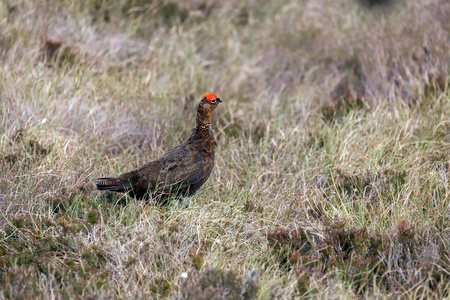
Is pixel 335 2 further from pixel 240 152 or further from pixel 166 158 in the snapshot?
pixel 166 158

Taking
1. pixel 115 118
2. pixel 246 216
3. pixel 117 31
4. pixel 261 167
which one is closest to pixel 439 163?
pixel 261 167

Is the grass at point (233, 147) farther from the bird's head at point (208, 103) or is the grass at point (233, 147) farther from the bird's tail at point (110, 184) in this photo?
the bird's head at point (208, 103)

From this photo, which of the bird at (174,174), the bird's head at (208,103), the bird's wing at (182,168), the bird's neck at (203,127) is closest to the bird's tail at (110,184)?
the bird at (174,174)

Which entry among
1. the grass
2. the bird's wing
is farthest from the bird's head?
the grass

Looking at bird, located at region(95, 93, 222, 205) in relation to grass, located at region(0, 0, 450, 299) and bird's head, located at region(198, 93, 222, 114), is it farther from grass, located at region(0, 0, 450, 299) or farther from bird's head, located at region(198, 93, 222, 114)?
grass, located at region(0, 0, 450, 299)

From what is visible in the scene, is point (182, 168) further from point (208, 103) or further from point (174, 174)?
point (208, 103)

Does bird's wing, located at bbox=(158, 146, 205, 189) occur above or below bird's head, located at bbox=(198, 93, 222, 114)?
below

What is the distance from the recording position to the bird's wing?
13.0 feet

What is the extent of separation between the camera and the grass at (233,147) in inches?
125

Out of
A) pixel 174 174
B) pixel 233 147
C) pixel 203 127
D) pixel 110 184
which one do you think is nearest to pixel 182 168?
pixel 174 174

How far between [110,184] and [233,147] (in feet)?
5.64

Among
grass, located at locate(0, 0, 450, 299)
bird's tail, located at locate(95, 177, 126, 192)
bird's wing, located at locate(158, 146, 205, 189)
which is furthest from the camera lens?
bird's wing, located at locate(158, 146, 205, 189)

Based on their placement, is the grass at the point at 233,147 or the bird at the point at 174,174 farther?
the bird at the point at 174,174

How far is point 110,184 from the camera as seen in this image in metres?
3.81
